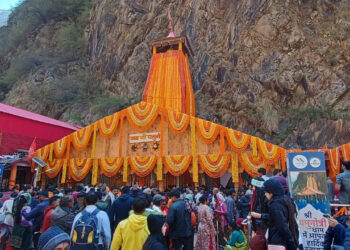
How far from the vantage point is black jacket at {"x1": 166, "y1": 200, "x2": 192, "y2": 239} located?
15.6ft

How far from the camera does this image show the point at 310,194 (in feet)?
15.0

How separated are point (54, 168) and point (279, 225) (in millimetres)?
15502

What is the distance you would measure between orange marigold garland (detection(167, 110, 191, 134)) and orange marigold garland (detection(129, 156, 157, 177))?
176cm

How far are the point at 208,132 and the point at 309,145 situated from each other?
25.7 feet

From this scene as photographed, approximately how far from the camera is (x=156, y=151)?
49.0 feet

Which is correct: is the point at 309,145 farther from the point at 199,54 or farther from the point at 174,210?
the point at 174,210

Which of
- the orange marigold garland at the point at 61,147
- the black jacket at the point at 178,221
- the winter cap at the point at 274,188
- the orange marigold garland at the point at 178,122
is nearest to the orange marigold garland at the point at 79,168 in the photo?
the orange marigold garland at the point at 61,147

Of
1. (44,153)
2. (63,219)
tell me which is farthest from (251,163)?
(44,153)

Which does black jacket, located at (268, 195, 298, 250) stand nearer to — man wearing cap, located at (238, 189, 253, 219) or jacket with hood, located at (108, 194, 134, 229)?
jacket with hood, located at (108, 194, 134, 229)

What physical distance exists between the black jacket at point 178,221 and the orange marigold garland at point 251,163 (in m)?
8.44

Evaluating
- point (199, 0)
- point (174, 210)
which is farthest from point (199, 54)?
point (174, 210)

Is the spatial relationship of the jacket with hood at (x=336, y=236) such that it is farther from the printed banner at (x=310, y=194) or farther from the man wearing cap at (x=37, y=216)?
the man wearing cap at (x=37, y=216)

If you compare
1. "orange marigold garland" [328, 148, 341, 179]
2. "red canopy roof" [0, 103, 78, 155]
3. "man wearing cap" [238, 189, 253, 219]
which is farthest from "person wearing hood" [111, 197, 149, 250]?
"red canopy roof" [0, 103, 78, 155]

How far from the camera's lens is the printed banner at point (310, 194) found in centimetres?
437
